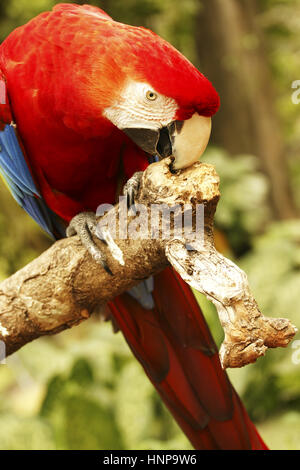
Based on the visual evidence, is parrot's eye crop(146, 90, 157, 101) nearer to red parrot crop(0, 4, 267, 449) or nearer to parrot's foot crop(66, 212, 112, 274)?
red parrot crop(0, 4, 267, 449)

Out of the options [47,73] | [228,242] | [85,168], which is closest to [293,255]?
[228,242]

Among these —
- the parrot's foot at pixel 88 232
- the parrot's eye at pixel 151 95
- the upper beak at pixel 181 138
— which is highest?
the parrot's eye at pixel 151 95

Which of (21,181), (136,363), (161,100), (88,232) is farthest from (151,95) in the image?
(136,363)

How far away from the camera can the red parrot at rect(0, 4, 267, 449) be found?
2.27 feet

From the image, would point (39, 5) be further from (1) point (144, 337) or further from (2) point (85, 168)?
(1) point (144, 337)

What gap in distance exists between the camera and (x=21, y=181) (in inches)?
37.4

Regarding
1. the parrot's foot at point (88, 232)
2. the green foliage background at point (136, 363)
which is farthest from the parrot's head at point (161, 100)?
the green foliage background at point (136, 363)

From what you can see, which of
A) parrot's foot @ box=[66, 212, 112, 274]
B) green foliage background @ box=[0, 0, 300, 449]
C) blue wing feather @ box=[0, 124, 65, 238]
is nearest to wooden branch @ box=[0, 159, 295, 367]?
parrot's foot @ box=[66, 212, 112, 274]

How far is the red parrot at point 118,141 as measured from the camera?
0.69 metres

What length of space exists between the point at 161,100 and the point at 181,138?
6 centimetres

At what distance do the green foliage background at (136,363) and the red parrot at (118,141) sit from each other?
39 cm

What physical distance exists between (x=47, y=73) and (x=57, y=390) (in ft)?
3.58

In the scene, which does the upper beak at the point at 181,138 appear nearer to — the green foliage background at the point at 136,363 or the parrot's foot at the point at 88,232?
the parrot's foot at the point at 88,232

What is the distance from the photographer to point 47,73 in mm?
789
